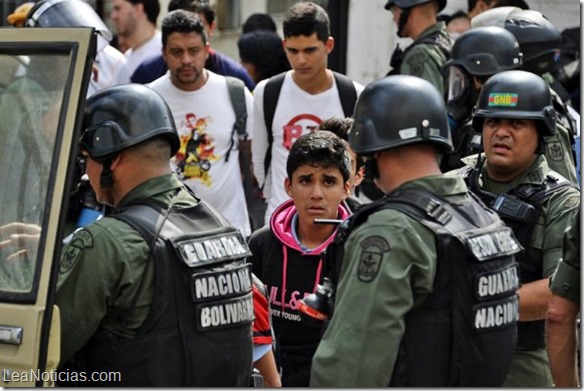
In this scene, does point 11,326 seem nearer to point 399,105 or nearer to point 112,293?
point 112,293

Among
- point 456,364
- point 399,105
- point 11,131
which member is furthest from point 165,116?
point 456,364

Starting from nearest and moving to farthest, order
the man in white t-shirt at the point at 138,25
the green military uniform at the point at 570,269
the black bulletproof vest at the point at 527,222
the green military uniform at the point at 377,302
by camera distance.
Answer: the green military uniform at the point at 377,302 < the green military uniform at the point at 570,269 < the black bulletproof vest at the point at 527,222 < the man in white t-shirt at the point at 138,25

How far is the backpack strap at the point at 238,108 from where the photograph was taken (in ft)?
26.8

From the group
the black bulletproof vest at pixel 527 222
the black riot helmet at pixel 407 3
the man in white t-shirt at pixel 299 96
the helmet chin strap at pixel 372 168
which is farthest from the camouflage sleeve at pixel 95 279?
the black riot helmet at pixel 407 3

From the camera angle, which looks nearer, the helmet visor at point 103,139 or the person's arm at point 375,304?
the person's arm at point 375,304

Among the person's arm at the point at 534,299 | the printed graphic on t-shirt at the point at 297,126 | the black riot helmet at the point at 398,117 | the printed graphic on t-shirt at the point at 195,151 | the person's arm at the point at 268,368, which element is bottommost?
the person's arm at the point at 268,368

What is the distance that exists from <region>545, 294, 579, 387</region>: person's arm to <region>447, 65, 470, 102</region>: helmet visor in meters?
2.38

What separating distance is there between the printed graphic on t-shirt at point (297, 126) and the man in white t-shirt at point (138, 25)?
1749mm

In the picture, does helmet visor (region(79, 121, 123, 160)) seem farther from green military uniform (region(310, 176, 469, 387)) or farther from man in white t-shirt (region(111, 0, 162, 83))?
man in white t-shirt (region(111, 0, 162, 83))

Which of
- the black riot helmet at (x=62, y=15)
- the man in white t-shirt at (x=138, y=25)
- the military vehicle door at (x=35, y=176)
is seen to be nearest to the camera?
the military vehicle door at (x=35, y=176)

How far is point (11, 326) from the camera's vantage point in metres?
4.11

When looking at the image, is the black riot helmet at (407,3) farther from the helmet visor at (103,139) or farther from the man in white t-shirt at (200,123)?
the helmet visor at (103,139)

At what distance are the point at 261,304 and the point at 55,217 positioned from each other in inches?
50.5

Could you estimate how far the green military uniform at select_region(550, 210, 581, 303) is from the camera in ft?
15.7
